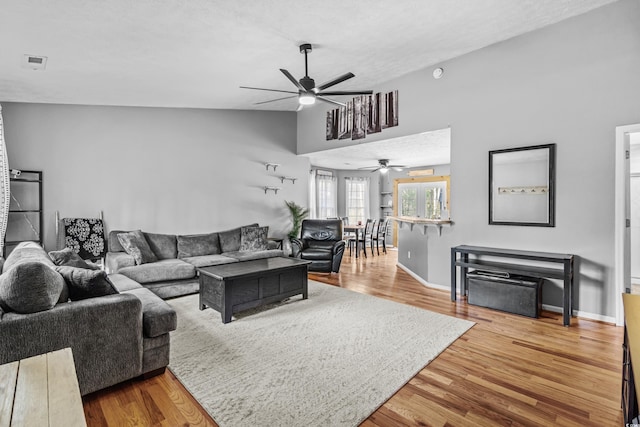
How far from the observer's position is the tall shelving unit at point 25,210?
4633 mm

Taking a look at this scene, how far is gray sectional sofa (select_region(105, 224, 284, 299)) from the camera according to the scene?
4371mm

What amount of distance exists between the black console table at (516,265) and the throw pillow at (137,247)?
14.2 ft

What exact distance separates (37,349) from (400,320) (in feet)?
9.93

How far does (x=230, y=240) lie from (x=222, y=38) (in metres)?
3.52

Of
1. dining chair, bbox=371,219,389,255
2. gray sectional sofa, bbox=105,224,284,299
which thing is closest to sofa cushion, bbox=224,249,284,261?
gray sectional sofa, bbox=105,224,284,299

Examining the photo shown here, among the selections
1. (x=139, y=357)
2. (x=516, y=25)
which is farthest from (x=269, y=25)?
(x=139, y=357)

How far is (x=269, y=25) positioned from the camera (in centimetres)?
327

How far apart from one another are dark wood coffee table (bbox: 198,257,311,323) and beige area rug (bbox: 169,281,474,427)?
143mm

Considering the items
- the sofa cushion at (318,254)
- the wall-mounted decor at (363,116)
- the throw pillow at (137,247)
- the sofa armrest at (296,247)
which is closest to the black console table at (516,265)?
the sofa cushion at (318,254)

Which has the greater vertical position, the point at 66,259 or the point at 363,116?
the point at 363,116

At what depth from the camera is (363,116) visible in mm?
5820

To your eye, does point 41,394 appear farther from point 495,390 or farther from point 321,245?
point 321,245

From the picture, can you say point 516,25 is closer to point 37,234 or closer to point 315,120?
point 315,120

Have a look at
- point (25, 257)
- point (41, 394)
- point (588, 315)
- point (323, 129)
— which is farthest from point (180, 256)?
point (588, 315)
